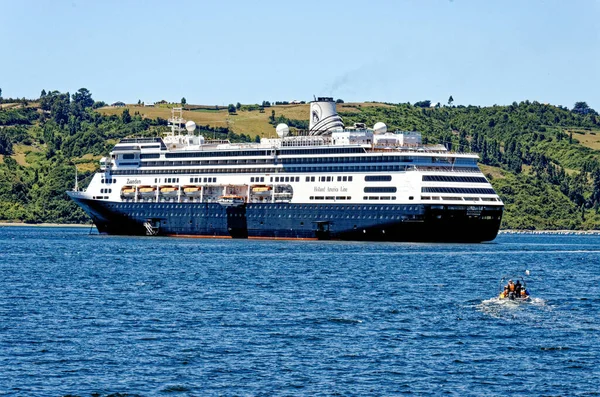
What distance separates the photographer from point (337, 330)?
2330 inches

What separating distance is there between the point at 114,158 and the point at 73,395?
132 meters

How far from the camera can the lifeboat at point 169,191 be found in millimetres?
162625

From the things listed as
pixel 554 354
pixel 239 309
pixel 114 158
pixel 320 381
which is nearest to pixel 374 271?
pixel 239 309

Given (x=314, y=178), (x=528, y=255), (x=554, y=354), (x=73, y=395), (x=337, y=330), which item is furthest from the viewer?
(x=314, y=178)

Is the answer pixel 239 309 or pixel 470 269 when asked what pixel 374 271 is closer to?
pixel 470 269

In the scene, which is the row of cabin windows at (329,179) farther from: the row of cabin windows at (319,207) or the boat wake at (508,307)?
the boat wake at (508,307)

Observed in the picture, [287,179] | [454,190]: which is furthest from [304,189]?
[454,190]

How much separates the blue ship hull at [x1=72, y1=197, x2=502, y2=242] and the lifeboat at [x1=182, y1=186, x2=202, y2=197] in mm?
3290

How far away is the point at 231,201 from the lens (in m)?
153

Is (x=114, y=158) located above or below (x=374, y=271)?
above

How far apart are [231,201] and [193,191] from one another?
30.9 ft

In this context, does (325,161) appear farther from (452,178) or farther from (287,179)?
(452,178)

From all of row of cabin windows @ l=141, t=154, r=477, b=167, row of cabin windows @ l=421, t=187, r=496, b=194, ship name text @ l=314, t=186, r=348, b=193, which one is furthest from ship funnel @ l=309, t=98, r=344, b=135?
row of cabin windows @ l=421, t=187, r=496, b=194

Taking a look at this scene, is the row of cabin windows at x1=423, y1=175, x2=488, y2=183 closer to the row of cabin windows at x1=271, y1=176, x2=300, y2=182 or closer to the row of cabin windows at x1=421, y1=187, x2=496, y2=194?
the row of cabin windows at x1=421, y1=187, x2=496, y2=194
